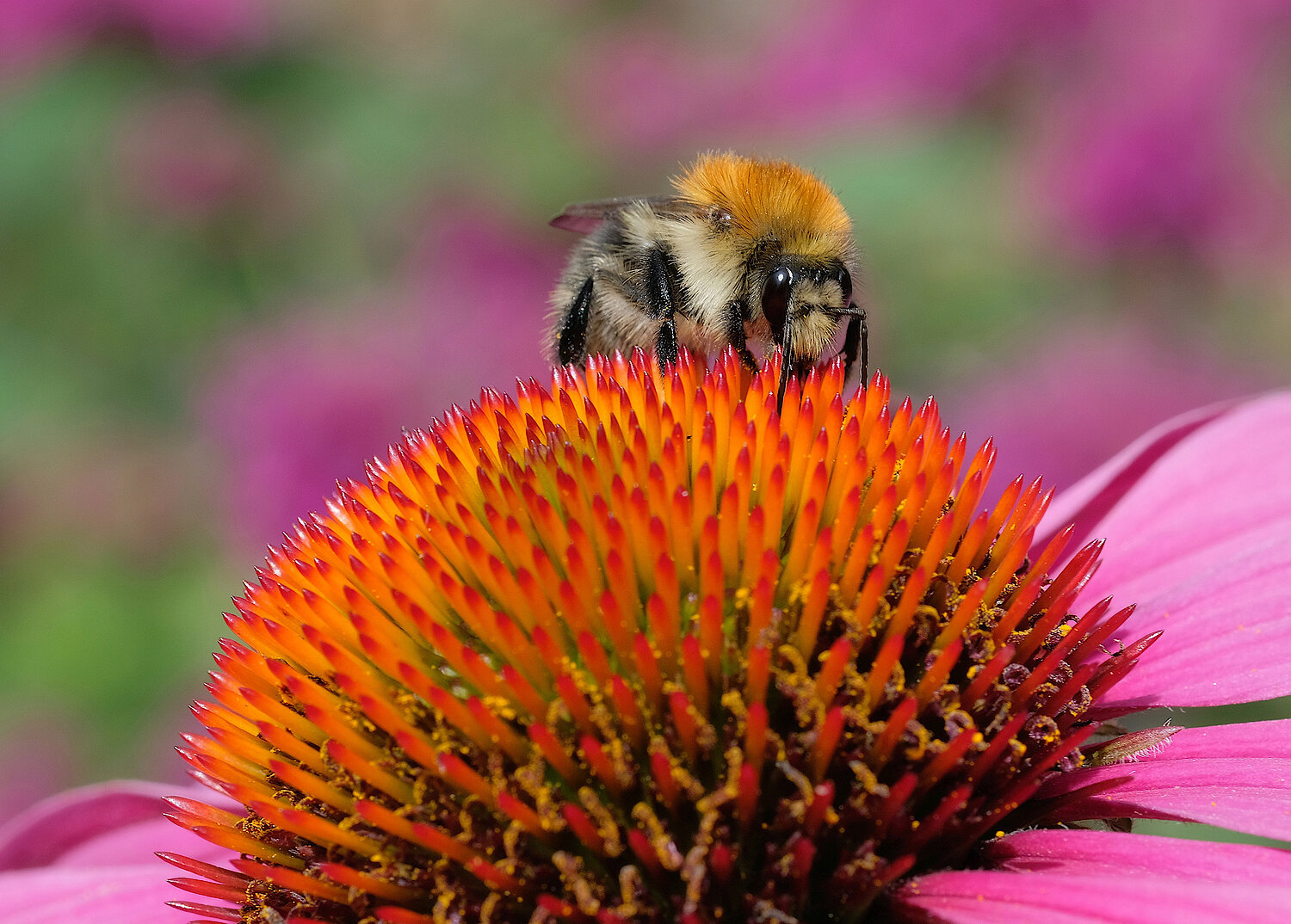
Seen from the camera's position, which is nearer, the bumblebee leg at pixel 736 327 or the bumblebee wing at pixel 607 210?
the bumblebee leg at pixel 736 327

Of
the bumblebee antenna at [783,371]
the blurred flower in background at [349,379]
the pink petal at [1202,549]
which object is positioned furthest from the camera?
the blurred flower in background at [349,379]

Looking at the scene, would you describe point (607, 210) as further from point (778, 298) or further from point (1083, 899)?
point (1083, 899)

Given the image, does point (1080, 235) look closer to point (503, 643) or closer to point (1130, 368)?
point (1130, 368)

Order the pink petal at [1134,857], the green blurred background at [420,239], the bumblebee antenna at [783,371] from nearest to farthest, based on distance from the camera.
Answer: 1. the pink petal at [1134,857]
2. the bumblebee antenna at [783,371]
3. the green blurred background at [420,239]

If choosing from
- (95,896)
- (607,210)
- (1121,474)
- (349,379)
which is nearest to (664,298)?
(607,210)

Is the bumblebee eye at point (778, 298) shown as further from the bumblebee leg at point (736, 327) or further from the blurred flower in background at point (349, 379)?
the blurred flower in background at point (349, 379)

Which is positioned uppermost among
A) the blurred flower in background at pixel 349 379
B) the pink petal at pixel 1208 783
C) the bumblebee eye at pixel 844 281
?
the blurred flower in background at pixel 349 379

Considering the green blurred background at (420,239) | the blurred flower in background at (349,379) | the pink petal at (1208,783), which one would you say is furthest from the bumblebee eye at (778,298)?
the blurred flower in background at (349,379)
